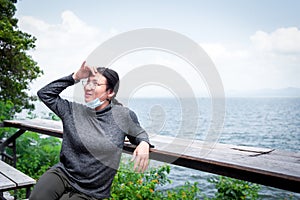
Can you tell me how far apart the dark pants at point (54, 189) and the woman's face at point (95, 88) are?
1.60ft

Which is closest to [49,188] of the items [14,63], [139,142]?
[139,142]

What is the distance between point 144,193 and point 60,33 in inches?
982

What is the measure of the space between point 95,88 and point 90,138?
32 centimetres

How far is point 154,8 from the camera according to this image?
21750 mm

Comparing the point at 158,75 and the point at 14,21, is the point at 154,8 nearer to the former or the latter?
the point at 14,21

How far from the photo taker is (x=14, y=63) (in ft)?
15.5

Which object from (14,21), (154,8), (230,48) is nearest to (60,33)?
(154,8)

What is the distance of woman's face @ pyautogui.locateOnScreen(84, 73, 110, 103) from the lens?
1657 millimetres

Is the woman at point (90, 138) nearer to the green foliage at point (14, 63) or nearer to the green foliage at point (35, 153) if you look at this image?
the green foliage at point (35, 153)

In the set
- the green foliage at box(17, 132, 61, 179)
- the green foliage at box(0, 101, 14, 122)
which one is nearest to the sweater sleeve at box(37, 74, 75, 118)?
the green foliage at box(17, 132, 61, 179)

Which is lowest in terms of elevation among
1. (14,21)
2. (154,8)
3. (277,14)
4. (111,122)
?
(111,122)

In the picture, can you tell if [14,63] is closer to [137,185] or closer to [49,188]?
[137,185]

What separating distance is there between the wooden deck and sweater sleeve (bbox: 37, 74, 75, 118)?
46 centimetres

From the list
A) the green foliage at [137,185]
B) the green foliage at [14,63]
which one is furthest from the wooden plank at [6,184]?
the green foliage at [14,63]
